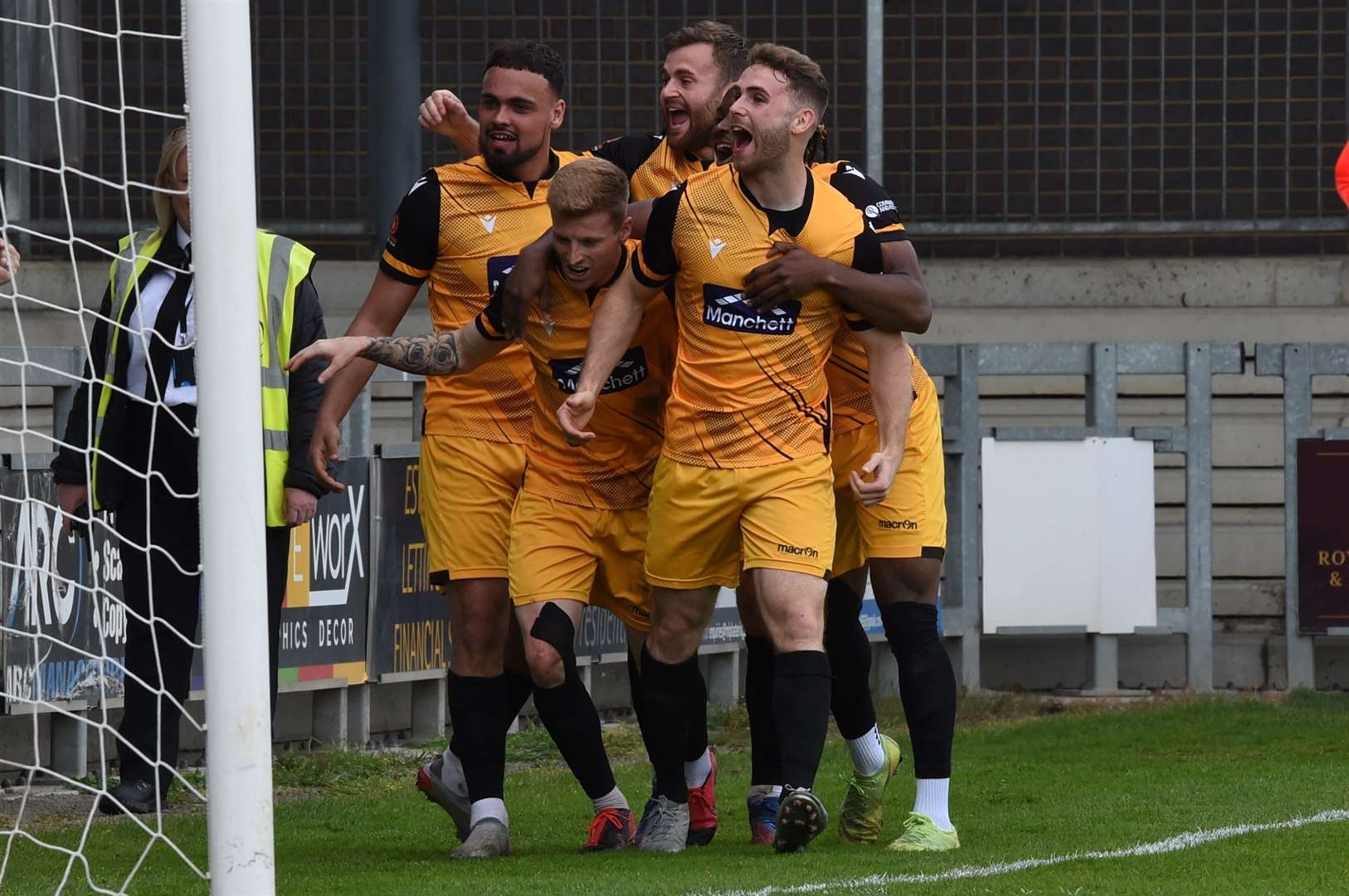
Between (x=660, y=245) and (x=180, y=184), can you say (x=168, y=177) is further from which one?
(x=660, y=245)

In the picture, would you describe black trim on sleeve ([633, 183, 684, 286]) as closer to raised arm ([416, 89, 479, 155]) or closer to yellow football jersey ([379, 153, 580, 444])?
yellow football jersey ([379, 153, 580, 444])

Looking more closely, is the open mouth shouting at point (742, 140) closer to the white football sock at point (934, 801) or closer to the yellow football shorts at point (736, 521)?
the yellow football shorts at point (736, 521)

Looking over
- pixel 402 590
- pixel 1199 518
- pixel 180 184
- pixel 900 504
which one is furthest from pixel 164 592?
pixel 1199 518

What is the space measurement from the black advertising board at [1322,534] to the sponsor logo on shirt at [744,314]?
6.05m

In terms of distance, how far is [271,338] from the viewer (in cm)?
655

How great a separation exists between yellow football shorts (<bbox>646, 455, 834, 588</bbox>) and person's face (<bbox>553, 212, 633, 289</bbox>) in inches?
21.2

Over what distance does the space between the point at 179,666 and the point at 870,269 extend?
2.25 m

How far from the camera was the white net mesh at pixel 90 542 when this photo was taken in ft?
18.9

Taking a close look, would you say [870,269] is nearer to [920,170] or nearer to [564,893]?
[564,893]

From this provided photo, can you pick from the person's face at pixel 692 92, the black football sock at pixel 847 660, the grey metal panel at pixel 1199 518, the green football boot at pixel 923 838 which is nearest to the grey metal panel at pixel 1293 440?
the grey metal panel at pixel 1199 518

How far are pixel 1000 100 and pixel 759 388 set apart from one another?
821cm

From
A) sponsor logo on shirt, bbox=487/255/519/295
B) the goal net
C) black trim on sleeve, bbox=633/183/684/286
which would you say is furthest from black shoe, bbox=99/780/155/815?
black trim on sleeve, bbox=633/183/684/286

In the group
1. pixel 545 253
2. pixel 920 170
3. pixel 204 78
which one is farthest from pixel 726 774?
pixel 920 170

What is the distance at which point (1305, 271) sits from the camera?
13523 mm
